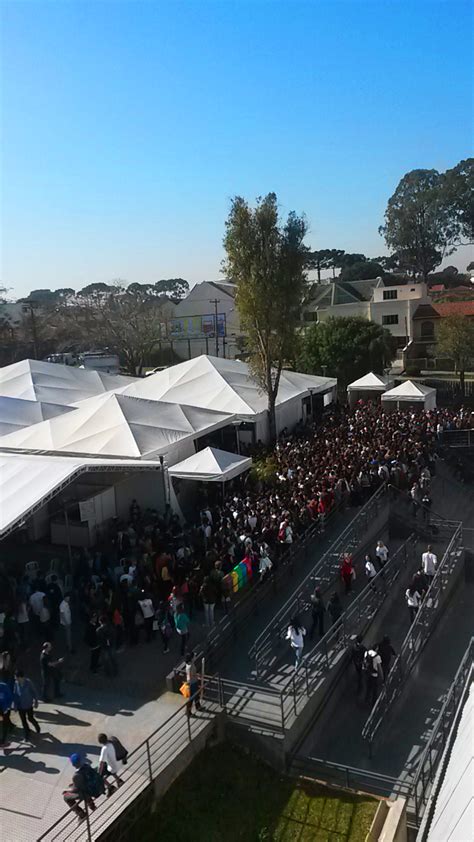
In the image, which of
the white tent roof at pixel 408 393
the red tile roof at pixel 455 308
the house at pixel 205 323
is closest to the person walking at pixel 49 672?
the white tent roof at pixel 408 393

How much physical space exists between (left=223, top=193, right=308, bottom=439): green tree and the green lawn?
49.5 ft

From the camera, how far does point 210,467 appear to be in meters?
15.0

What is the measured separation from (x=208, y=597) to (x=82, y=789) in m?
4.38

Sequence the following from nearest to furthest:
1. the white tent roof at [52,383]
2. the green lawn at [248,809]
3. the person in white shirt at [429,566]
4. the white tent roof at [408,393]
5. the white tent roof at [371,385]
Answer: the green lawn at [248,809]
the person in white shirt at [429,566]
the white tent roof at [408,393]
the white tent roof at [52,383]
the white tent roof at [371,385]

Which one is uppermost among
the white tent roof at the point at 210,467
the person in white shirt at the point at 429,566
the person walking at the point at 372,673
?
the white tent roof at the point at 210,467

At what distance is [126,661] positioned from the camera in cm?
1016

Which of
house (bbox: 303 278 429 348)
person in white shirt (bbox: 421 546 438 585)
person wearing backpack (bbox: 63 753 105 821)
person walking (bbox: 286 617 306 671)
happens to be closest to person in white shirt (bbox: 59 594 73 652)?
person wearing backpack (bbox: 63 753 105 821)

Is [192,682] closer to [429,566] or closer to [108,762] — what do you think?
[108,762]

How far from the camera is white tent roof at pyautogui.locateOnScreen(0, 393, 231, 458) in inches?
623

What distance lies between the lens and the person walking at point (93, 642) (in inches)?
381

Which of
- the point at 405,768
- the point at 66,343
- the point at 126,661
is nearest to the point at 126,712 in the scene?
the point at 126,661

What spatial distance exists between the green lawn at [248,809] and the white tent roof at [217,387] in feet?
44.8

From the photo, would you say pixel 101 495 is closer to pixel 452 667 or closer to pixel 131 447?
pixel 131 447

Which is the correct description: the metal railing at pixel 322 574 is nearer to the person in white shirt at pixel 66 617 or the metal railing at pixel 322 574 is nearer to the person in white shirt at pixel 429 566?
the person in white shirt at pixel 429 566
